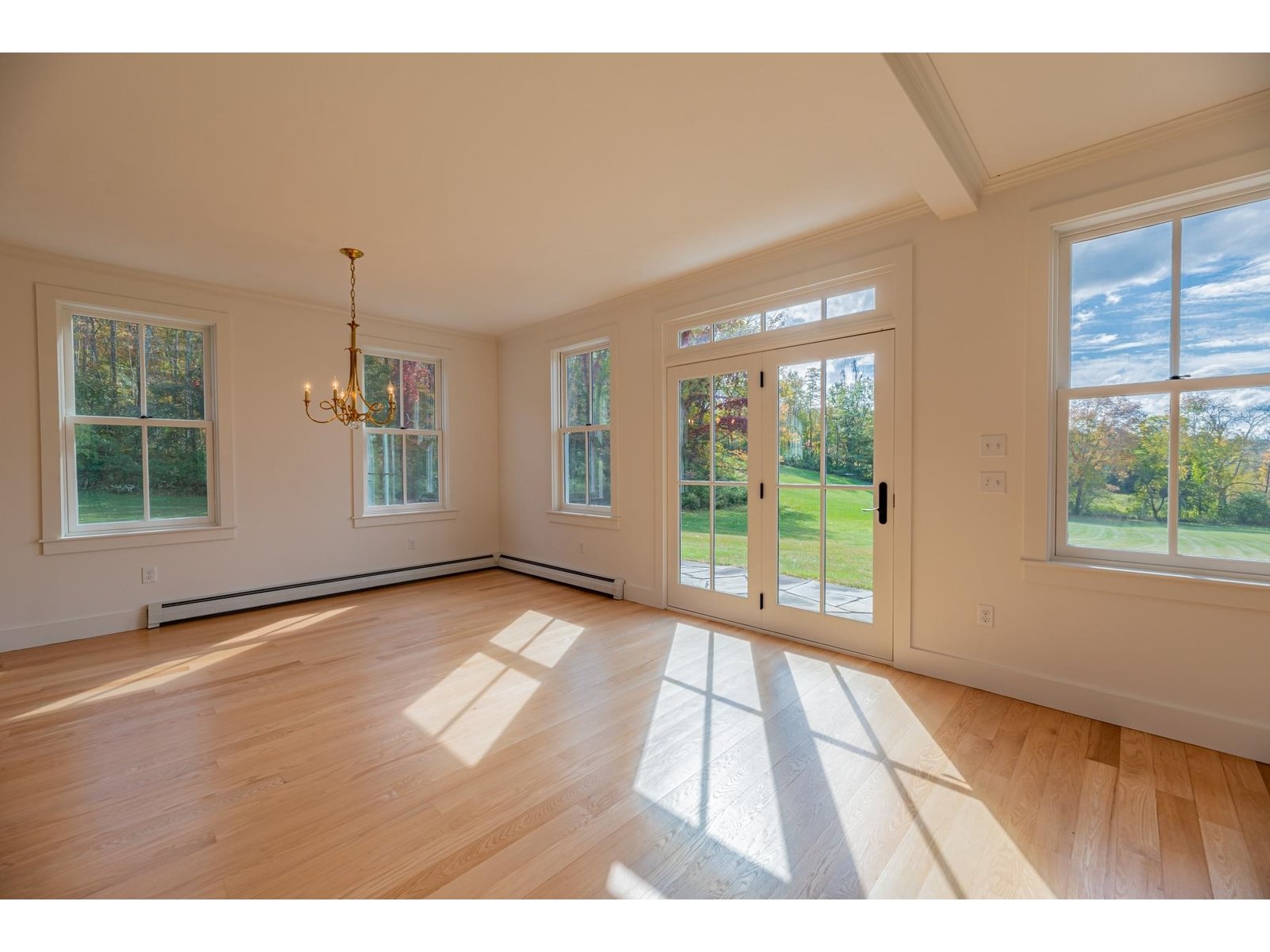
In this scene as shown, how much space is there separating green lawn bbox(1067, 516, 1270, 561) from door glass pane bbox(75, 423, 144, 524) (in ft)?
19.6

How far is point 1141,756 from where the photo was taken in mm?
2119

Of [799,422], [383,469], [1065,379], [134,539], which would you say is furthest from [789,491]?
[134,539]

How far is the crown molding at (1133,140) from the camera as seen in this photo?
2076 mm

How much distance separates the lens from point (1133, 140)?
2291 millimetres

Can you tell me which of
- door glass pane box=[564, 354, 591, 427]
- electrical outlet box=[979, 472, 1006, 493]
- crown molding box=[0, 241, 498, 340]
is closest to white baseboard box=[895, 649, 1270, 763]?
electrical outlet box=[979, 472, 1006, 493]

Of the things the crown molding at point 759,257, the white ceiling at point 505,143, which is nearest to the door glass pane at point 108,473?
the white ceiling at point 505,143

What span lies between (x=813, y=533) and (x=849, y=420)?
0.75 m

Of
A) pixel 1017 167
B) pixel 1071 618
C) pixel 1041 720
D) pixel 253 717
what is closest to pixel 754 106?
pixel 1017 167

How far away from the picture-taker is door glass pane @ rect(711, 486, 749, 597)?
12.5 feet

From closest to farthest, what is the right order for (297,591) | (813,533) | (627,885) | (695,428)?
(627,885), (813,533), (695,428), (297,591)

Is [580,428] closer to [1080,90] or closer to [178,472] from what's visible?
[178,472]

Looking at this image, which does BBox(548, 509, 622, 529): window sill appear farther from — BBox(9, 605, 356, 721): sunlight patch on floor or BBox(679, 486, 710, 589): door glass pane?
BBox(9, 605, 356, 721): sunlight patch on floor

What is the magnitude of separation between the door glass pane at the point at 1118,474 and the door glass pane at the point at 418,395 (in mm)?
5164

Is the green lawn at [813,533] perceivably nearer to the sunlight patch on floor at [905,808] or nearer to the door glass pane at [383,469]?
the sunlight patch on floor at [905,808]
